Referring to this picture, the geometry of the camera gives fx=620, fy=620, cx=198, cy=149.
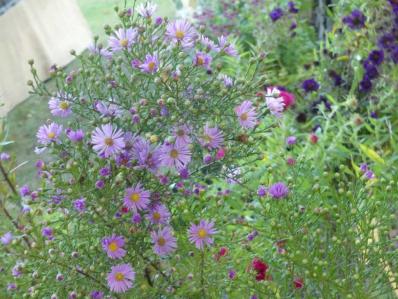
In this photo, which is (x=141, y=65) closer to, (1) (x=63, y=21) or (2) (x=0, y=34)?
(2) (x=0, y=34)

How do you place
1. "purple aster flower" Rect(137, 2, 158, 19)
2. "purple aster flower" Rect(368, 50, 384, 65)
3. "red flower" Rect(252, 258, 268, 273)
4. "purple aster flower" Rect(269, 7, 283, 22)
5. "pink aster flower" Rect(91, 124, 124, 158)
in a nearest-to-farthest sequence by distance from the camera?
1. "pink aster flower" Rect(91, 124, 124, 158)
2. "purple aster flower" Rect(137, 2, 158, 19)
3. "red flower" Rect(252, 258, 268, 273)
4. "purple aster flower" Rect(368, 50, 384, 65)
5. "purple aster flower" Rect(269, 7, 283, 22)

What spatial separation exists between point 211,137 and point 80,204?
215mm

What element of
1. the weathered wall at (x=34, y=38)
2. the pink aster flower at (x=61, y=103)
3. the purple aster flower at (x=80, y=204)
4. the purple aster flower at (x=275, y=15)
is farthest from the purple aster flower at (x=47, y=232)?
the weathered wall at (x=34, y=38)

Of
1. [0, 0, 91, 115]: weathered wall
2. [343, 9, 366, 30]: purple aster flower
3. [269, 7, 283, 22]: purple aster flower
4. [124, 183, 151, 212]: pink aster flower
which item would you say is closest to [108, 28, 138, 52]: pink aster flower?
[124, 183, 151, 212]: pink aster flower

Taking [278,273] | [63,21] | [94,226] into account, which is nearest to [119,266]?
[94,226]

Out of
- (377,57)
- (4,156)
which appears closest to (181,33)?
(4,156)

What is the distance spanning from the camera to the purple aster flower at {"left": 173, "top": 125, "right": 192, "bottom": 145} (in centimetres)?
89

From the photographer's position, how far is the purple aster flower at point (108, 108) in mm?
922

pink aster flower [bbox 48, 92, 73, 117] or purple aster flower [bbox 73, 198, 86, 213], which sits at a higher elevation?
pink aster flower [bbox 48, 92, 73, 117]

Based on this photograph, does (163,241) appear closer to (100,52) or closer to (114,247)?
(114,247)

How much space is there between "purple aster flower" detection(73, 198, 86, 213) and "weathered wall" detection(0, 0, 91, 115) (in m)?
3.01

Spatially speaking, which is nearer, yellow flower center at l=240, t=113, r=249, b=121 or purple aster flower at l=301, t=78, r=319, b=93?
yellow flower center at l=240, t=113, r=249, b=121

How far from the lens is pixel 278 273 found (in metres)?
1.12

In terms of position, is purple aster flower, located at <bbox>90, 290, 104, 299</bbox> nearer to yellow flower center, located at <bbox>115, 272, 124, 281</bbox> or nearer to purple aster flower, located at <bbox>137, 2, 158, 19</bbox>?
yellow flower center, located at <bbox>115, 272, 124, 281</bbox>
